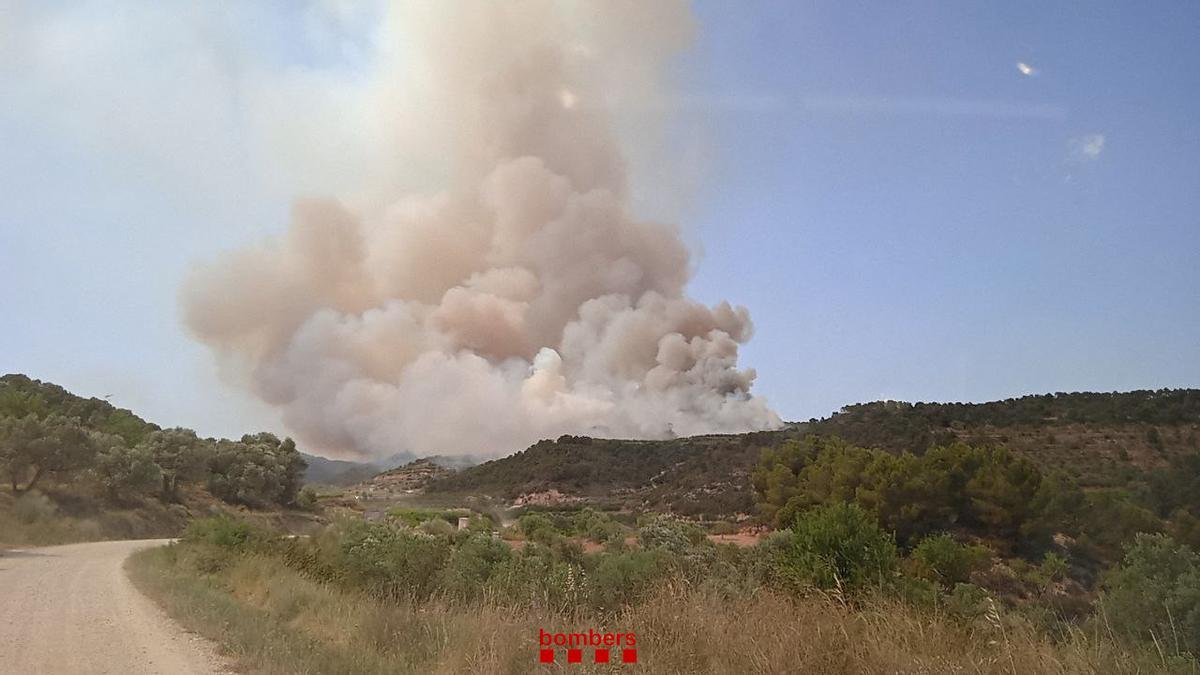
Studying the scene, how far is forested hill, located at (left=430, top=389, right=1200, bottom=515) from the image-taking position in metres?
31.7

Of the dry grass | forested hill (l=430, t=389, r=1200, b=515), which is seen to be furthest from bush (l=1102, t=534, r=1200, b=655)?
forested hill (l=430, t=389, r=1200, b=515)

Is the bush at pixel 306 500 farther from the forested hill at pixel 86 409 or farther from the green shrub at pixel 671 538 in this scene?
the green shrub at pixel 671 538

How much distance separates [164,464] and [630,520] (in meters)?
32.9

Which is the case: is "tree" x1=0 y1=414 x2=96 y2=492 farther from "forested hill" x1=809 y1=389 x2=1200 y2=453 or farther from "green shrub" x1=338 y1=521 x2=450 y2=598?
"forested hill" x1=809 y1=389 x2=1200 y2=453

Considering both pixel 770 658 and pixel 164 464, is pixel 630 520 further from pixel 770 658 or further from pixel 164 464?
pixel 164 464

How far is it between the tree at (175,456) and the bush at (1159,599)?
47.4 meters

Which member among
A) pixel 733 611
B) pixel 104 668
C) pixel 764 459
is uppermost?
pixel 764 459

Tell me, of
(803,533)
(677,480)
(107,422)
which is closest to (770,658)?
(803,533)

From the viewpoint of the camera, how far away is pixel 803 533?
9.20 m

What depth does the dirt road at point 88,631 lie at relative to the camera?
738 cm

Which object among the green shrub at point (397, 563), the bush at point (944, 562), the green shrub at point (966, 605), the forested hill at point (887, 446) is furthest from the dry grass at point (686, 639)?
the forested hill at point (887, 446)

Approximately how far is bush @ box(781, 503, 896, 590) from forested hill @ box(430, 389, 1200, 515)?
21874mm

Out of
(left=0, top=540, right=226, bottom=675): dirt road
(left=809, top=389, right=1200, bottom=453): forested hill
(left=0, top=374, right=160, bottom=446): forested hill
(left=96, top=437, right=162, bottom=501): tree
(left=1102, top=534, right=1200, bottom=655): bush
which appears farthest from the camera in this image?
(left=0, top=374, right=160, bottom=446): forested hill

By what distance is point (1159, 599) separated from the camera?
319 inches
